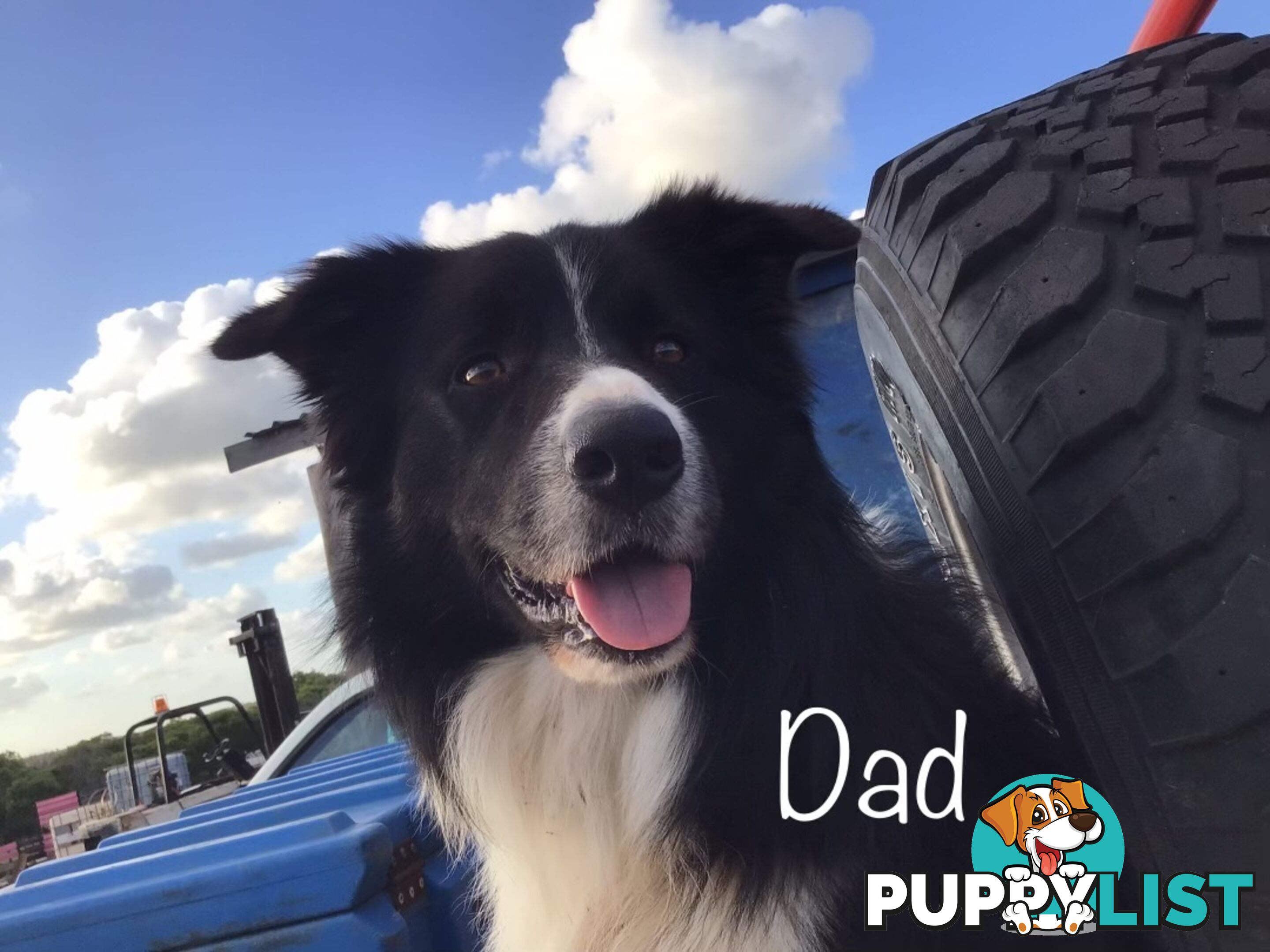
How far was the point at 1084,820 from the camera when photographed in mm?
1570

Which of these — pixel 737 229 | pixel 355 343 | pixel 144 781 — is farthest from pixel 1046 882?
pixel 144 781

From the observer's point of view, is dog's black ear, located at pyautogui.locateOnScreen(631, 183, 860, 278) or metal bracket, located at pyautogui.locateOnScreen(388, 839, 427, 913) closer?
metal bracket, located at pyautogui.locateOnScreen(388, 839, 427, 913)

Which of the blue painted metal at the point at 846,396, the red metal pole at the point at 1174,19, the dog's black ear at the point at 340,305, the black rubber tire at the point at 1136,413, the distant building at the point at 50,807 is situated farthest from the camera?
the distant building at the point at 50,807

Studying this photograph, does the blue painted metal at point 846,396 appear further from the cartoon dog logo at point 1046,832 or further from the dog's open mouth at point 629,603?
the cartoon dog logo at point 1046,832

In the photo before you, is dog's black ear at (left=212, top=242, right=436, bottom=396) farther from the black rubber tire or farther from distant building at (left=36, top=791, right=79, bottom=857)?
distant building at (left=36, top=791, right=79, bottom=857)

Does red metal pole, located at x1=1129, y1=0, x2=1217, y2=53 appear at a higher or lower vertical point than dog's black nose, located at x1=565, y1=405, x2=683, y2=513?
higher

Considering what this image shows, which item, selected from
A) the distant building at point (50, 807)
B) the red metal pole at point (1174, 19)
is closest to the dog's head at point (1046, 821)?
the red metal pole at point (1174, 19)

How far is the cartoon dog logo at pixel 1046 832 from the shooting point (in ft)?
5.14

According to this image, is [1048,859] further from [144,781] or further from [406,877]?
[144,781]

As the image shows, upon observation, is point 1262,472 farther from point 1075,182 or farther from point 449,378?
point 449,378

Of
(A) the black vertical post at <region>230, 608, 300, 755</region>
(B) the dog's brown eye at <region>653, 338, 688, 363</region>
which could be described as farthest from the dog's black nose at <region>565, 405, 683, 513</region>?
(A) the black vertical post at <region>230, 608, 300, 755</region>

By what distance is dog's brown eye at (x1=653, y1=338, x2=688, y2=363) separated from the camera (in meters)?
2.29

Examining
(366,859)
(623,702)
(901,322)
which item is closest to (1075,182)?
(901,322)

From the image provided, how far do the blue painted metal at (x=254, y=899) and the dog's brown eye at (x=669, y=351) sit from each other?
1259mm
